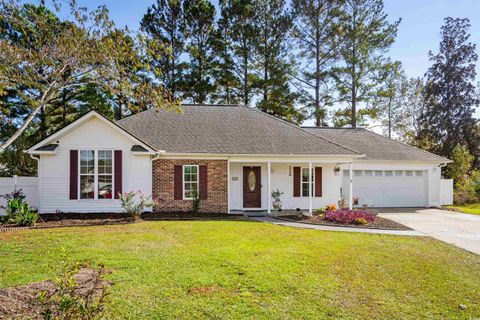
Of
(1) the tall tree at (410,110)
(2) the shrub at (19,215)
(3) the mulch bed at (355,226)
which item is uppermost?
(1) the tall tree at (410,110)

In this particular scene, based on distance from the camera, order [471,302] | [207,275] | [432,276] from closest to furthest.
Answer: [471,302] < [207,275] < [432,276]

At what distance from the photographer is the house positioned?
1384 cm

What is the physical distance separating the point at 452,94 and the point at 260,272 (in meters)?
34.6

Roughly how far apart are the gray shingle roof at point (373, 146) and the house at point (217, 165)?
140 millimetres

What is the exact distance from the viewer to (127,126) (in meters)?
16.9

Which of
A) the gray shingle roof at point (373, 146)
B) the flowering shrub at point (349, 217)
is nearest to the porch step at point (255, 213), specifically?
the flowering shrub at point (349, 217)

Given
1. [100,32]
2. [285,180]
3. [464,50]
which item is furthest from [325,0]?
[100,32]

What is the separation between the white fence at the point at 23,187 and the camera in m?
14.1

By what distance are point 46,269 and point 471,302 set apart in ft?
24.0

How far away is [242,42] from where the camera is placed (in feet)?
95.5

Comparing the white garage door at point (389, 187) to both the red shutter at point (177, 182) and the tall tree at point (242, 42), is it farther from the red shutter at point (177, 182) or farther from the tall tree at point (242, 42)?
the tall tree at point (242, 42)

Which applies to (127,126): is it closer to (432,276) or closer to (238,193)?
(238,193)

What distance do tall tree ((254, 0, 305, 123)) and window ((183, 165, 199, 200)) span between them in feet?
49.2

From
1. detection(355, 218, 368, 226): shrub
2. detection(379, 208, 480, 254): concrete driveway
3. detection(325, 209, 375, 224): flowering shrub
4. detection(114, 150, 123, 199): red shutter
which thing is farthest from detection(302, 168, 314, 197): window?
detection(114, 150, 123, 199): red shutter
